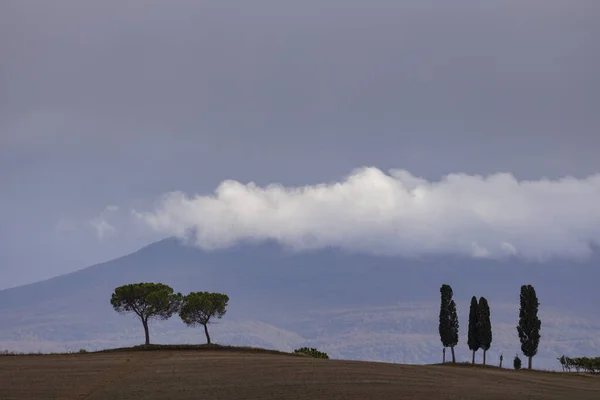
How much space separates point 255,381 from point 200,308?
59428mm

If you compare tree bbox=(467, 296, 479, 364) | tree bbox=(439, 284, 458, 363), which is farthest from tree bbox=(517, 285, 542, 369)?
tree bbox=(439, 284, 458, 363)

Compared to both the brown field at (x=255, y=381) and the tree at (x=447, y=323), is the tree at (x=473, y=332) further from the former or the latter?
the brown field at (x=255, y=381)

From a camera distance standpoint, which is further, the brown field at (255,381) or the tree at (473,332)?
the tree at (473,332)

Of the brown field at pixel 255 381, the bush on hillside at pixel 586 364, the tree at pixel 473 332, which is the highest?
the tree at pixel 473 332

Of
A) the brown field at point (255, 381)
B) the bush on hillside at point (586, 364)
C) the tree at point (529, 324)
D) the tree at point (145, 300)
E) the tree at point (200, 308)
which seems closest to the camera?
the brown field at point (255, 381)

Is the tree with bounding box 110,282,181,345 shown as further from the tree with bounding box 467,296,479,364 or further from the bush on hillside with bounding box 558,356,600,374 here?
the bush on hillside with bounding box 558,356,600,374

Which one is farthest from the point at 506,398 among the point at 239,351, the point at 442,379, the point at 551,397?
the point at 239,351

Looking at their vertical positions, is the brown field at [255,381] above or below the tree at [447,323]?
below

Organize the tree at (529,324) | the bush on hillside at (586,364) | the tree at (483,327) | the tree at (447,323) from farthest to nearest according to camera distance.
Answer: the tree at (447,323) → the tree at (529,324) → the tree at (483,327) → the bush on hillside at (586,364)

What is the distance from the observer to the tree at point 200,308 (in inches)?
5359

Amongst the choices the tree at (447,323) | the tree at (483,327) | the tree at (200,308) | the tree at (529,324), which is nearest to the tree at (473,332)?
the tree at (483,327)

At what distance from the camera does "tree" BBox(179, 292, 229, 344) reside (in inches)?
5359

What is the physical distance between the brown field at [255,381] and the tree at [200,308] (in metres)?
34.4

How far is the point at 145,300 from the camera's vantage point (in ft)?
443
